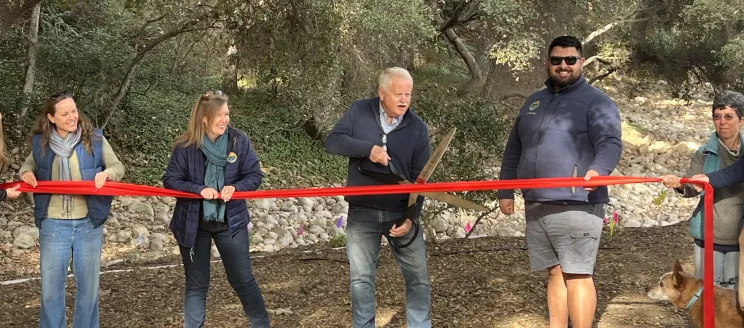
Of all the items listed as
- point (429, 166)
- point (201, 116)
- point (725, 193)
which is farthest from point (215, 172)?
point (725, 193)

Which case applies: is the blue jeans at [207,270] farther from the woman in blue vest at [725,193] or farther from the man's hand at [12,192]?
the woman in blue vest at [725,193]

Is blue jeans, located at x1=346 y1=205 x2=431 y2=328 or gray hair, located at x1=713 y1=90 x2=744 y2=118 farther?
blue jeans, located at x1=346 y1=205 x2=431 y2=328

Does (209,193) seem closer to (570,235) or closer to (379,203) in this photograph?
(379,203)

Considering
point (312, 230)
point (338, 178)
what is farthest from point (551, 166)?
point (338, 178)

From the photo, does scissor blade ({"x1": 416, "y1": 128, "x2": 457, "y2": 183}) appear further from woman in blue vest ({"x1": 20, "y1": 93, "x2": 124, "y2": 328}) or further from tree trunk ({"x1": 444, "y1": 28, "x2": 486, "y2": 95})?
tree trunk ({"x1": 444, "y1": 28, "x2": 486, "y2": 95})

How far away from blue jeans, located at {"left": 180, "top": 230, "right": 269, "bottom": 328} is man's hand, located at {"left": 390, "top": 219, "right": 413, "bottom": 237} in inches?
32.8

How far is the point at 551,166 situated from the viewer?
385 cm

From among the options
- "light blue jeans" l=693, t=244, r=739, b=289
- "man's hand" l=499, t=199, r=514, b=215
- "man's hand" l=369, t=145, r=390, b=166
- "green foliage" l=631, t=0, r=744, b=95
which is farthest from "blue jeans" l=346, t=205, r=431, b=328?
"green foliage" l=631, t=0, r=744, b=95

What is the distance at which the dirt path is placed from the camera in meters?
5.20

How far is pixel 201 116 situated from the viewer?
4059mm

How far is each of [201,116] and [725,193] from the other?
9.49ft

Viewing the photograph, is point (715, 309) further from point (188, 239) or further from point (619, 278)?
point (188, 239)

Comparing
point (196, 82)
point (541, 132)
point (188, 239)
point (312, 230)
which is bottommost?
point (312, 230)

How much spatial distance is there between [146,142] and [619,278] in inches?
417
